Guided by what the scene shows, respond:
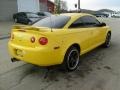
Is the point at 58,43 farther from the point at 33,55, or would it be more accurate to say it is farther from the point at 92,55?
the point at 92,55

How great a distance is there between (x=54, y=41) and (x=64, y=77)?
0.96 m

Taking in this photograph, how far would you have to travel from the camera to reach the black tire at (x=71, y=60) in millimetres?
5785

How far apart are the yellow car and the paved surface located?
0.38 meters

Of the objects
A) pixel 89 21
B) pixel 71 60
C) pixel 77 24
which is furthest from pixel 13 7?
pixel 71 60

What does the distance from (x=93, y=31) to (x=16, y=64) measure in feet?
8.72

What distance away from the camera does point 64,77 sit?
556 cm

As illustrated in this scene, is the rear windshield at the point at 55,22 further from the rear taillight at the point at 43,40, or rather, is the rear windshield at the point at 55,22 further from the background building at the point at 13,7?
the background building at the point at 13,7

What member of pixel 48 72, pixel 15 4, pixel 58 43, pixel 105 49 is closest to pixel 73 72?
pixel 48 72

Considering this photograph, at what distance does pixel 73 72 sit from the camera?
5.95 metres

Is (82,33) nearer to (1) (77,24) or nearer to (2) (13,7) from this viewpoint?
(1) (77,24)

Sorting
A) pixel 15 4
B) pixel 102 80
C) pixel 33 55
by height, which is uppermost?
pixel 15 4

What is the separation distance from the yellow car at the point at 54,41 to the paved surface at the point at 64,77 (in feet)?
1.25

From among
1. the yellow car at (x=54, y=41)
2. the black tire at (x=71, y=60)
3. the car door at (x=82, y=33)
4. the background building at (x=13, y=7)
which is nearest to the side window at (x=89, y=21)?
the yellow car at (x=54, y=41)

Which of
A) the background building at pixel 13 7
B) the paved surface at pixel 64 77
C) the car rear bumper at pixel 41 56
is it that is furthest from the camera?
the background building at pixel 13 7
